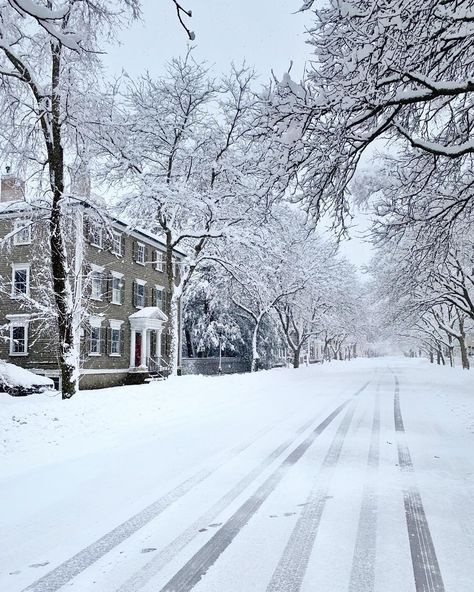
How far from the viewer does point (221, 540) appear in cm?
401

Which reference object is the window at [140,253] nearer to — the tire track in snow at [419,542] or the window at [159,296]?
the window at [159,296]

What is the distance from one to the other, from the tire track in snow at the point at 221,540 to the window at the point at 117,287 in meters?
24.8

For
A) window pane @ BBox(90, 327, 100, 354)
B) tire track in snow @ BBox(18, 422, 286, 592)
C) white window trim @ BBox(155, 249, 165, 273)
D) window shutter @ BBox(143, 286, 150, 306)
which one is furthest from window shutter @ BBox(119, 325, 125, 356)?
tire track in snow @ BBox(18, 422, 286, 592)

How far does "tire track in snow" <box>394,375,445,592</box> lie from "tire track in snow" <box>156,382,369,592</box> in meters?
1.42

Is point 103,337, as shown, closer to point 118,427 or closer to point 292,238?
point 292,238

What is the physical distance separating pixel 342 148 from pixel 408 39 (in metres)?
1.72

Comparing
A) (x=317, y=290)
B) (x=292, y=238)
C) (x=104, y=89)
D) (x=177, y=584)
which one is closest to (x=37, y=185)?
(x=104, y=89)

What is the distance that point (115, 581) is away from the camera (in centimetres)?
332

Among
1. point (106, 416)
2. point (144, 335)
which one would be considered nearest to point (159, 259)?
point (144, 335)

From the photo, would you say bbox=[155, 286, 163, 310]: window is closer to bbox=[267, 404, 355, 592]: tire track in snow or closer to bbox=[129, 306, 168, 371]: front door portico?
bbox=[129, 306, 168, 371]: front door portico

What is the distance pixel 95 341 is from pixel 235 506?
24858mm

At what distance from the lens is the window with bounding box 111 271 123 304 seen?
30.0 metres

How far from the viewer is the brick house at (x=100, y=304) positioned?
25156 mm

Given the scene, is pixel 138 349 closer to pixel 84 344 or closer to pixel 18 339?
pixel 84 344
